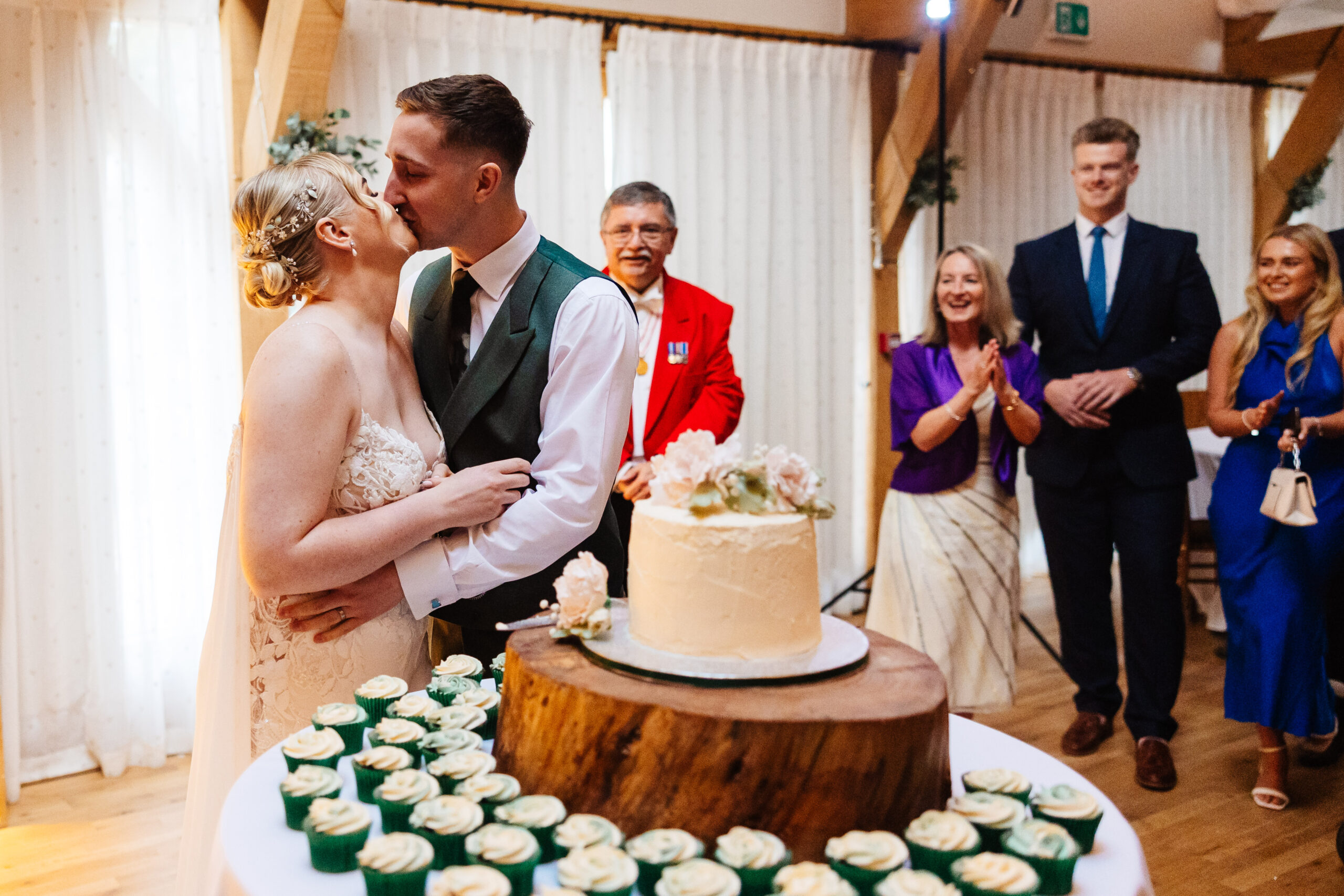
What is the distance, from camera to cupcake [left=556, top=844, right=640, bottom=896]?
1.00m

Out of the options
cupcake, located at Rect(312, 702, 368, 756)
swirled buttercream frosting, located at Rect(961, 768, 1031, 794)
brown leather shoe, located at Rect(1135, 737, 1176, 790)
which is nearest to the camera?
swirled buttercream frosting, located at Rect(961, 768, 1031, 794)

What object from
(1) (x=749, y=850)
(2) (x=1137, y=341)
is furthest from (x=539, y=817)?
(2) (x=1137, y=341)

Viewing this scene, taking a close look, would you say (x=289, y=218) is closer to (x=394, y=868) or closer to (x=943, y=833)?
(x=394, y=868)

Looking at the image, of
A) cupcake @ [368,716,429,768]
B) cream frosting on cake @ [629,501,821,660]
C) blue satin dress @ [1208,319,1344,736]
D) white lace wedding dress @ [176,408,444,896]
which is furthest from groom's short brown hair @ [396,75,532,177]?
blue satin dress @ [1208,319,1344,736]

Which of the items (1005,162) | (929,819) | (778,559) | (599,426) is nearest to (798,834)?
(929,819)

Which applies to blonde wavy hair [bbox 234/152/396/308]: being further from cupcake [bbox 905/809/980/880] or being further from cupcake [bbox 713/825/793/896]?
cupcake [bbox 905/809/980/880]

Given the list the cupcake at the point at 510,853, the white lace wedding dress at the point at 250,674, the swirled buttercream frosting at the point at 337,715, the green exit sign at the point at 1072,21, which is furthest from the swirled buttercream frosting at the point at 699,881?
the green exit sign at the point at 1072,21

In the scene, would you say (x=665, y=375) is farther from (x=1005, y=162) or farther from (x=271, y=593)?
(x=1005, y=162)

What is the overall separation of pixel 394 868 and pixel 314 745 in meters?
0.33

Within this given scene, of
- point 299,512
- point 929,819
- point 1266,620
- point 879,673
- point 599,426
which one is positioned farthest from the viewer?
point 1266,620

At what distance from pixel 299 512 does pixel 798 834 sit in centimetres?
85

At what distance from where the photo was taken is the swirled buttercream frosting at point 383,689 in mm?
1479

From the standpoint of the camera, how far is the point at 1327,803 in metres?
3.15

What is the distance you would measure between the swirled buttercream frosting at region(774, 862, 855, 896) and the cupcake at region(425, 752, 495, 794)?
1.29ft
